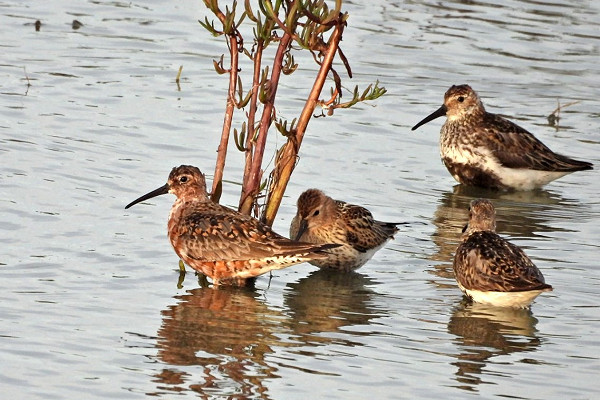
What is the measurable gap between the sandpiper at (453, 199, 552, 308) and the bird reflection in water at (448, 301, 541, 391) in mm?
121

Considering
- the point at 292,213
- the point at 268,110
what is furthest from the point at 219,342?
the point at 292,213

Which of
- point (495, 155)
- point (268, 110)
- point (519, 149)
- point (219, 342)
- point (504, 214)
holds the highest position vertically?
point (268, 110)

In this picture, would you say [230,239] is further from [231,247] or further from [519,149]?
[519,149]

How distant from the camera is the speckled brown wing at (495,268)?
10945 mm

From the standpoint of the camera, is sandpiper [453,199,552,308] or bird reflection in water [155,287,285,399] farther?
sandpiper [453,199,552,308]

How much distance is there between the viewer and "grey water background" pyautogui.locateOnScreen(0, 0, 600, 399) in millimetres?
9344

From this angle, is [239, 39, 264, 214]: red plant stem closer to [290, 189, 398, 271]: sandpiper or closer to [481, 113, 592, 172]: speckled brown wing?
[290, 189, 398, 271]: sandpiper

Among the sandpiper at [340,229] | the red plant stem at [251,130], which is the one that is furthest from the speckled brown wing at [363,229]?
Answer: the red plant stem at [251,130]

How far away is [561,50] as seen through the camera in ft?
67.0

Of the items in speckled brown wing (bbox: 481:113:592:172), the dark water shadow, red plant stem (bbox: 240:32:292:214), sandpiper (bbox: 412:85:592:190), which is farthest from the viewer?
sandpiper (bbox: 412:85:592:190)

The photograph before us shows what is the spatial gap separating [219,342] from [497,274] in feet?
8.43

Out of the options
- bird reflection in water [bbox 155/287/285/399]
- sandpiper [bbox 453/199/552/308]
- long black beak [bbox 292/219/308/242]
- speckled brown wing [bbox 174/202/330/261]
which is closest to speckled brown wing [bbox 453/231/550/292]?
sandpiper [bbox 453/199/552/308]

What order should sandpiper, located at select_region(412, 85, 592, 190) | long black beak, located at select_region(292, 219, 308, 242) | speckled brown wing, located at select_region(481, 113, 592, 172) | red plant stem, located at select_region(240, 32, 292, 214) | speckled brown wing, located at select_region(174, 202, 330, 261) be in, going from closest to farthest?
1. speckled brown wing, located at select_region(174, 202, 330, 261)
2. red plant stem, located at select_region(240, 32, 292, 214)
3. long black beak, located at select_region(292, 219, 308, 242)
4. speckled brown wing, located at select_region(481, 113, 592, 172)
5. sandpiper, located at select_region(412, 85, 592, 190)

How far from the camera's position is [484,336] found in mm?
10516
